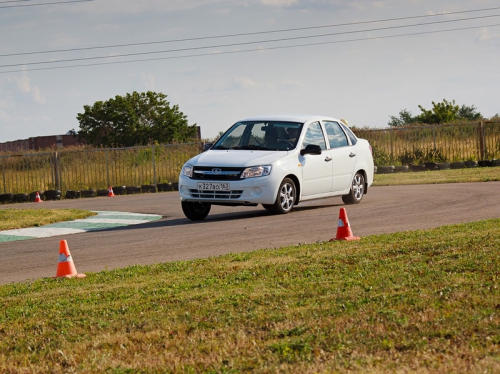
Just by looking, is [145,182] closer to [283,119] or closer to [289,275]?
[283,119]

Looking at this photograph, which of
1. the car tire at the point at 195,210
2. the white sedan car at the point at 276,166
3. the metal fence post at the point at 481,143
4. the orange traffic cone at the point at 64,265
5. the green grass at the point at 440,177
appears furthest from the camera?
the metal fence post at the point at 481,143

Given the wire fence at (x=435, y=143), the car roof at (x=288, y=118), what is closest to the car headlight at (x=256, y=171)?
the car roof at (x=288, y=118)

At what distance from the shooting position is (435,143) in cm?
3509

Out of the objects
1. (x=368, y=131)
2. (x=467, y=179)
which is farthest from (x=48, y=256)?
(x=368, y=131)

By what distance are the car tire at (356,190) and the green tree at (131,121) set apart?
6515 centimetres

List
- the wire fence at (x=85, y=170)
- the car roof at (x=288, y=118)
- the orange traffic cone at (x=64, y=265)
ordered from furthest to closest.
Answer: the wire fence at (x=85, y=170)
the car roof at (x=288, y=118)
the orange traffic cone at (x=64, y=265)

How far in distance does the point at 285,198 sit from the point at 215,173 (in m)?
1.40

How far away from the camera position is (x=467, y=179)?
2516cm

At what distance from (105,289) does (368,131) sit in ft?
90.7

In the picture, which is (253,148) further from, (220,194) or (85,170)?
(85,170)

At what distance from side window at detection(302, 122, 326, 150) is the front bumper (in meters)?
1.43

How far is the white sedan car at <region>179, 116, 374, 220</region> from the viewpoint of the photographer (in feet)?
51.3

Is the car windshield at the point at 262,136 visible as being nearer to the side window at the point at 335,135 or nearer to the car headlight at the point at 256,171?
the car headlight at the point at 256,171

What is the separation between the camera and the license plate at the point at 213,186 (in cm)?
1558
